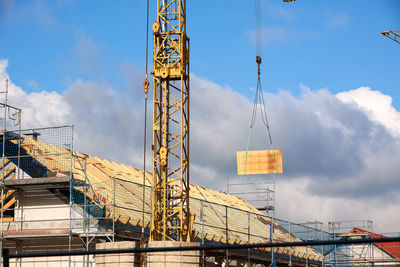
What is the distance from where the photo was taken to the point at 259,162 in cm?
3762

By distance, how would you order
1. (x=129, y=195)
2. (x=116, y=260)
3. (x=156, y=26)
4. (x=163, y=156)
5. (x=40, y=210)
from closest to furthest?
(x=116, y=260) → (x=40, y=210) → (x=163, y=156) → (x=156, y=26) → (x=129, y=195)

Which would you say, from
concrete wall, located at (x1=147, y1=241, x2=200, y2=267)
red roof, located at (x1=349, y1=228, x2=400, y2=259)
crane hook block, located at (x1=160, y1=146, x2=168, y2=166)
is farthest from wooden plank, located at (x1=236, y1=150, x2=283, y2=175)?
red roof, located at (x1=349, y1=228, x2=400, y2=259)

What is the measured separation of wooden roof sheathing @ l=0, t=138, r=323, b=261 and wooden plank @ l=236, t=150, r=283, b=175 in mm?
2581

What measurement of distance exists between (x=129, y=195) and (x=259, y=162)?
7920mm

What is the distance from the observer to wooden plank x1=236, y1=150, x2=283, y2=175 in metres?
37.2

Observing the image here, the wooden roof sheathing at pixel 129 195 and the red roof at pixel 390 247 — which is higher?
the wooden roof sheathing at pixel 129 195

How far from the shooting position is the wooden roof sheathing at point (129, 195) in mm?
34281

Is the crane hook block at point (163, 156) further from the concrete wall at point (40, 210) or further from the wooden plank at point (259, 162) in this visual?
the concrete wall at point (40, 210)

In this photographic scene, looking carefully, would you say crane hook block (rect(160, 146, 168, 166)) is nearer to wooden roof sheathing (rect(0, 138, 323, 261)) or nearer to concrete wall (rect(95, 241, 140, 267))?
wooden roof sheathing (rect(0, 138, 323, 261))

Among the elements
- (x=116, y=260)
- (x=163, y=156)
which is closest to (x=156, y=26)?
(x=163, y=156)

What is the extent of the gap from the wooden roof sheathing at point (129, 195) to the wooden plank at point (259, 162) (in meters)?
2.58

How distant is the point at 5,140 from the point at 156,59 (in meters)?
9.82

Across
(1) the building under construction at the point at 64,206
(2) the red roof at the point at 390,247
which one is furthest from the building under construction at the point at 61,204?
(2) the red roof at the point at 390,247

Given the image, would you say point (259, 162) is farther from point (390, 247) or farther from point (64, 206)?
point (390, 247)
